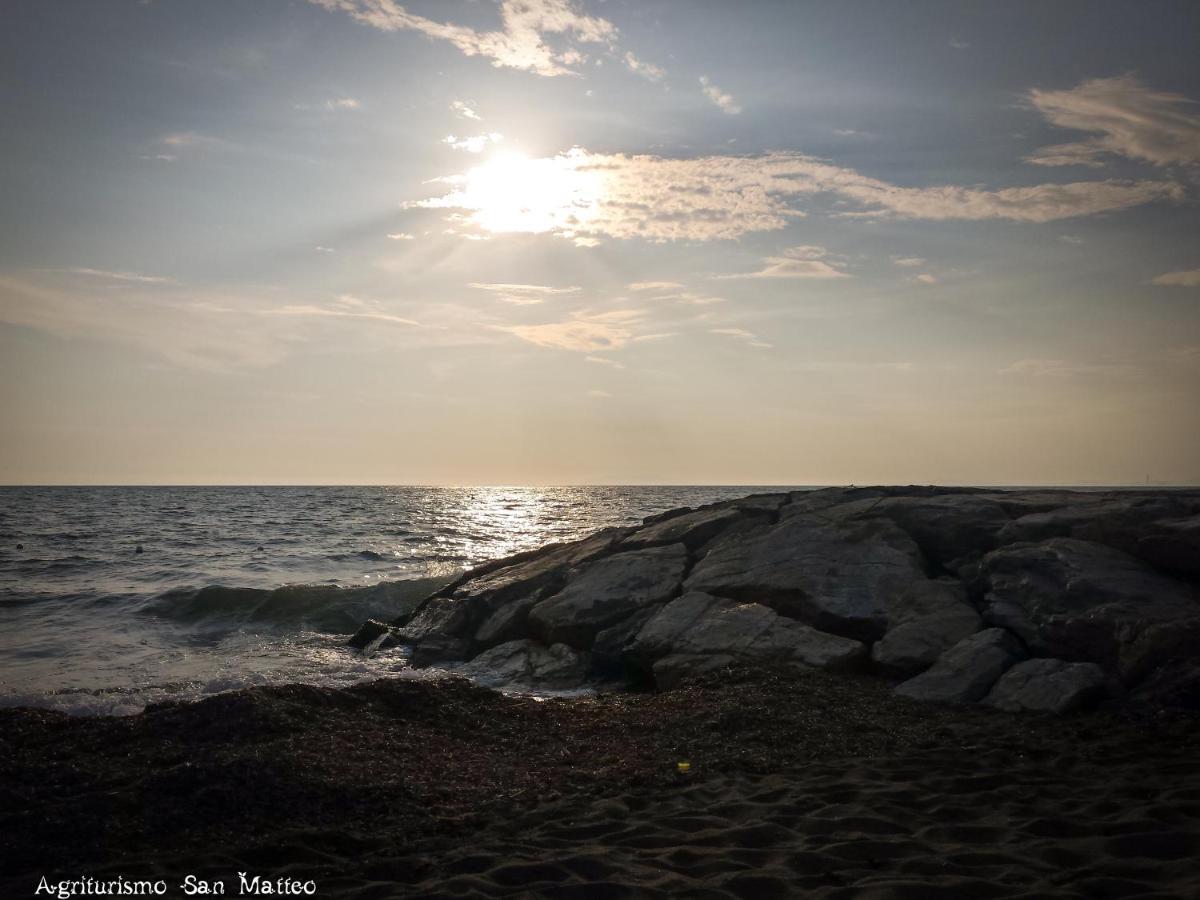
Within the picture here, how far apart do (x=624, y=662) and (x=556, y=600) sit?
241cm

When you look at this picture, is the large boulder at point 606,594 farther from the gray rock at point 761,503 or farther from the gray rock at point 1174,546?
the gray rock at point 1174,546

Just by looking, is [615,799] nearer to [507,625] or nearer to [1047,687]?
[1047,687]

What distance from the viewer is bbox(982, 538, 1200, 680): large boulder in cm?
963

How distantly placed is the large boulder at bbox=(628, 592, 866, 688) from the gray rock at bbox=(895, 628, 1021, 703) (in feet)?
3.68

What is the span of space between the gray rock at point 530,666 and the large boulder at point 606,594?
0.31 metres

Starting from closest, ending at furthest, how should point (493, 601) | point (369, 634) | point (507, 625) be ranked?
point (507, 625) → point (493, 601) → point (369, 634)

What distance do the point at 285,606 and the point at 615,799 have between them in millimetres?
17046

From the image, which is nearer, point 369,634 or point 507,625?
point 507,625

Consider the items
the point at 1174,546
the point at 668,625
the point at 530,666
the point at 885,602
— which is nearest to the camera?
the point at 1174,546

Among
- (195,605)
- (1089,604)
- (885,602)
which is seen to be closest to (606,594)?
(885,602)

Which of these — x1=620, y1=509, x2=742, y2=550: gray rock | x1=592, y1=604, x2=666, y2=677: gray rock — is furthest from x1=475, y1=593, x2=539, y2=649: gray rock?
x1=620, y1=509, x2=742, y2=550: gray rock

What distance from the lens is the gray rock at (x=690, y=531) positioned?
52.3 ft

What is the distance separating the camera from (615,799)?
696 cm

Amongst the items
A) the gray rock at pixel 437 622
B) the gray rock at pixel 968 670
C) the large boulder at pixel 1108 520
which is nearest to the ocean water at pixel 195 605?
the gray rock at pixel 437 622
